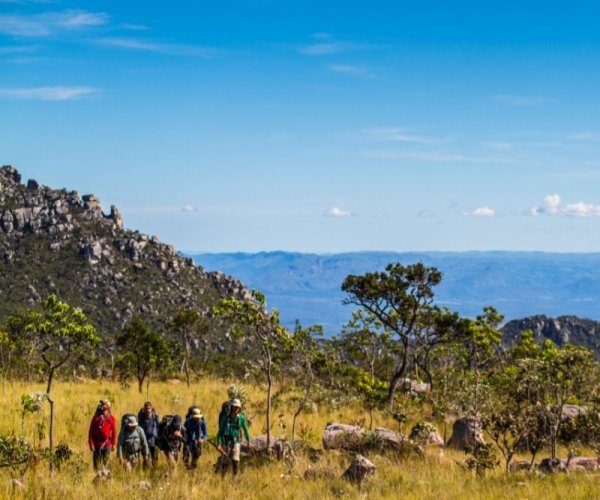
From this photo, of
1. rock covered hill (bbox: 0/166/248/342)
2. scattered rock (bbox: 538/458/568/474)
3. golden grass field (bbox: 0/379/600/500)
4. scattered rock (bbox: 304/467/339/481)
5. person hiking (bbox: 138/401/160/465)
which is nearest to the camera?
golden grass field (bbox: 0/379/600/500)

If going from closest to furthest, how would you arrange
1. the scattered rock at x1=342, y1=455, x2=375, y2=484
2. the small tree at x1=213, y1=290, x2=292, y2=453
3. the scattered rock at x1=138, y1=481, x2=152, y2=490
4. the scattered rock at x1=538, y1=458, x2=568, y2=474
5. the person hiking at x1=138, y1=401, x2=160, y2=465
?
the scattered rock at x1=138, y1=481, x2=152, y2=490 → the scattered rock at x1=342, y1=455, x2=375, y2=484 → the scattered rock at x1=538, y1=458, x2=568, y2=474 → the person hiking at x1=138, y1=401, x2=160, y2=465 → the small tree at x1=213, y1=290, x2=292, y2=453

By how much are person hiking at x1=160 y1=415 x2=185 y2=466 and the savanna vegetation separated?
1.09ft

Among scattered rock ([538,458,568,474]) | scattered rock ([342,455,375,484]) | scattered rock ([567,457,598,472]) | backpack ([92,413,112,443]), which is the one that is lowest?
scattered rock ([567,457,598,472])

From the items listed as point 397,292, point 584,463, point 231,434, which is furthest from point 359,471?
point 397,292

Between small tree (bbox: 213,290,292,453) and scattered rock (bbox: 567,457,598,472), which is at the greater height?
small tree (bbox: 213,290,292,453)

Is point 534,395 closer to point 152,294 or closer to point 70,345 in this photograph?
point 70,345

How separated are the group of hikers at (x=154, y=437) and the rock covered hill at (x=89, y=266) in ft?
296

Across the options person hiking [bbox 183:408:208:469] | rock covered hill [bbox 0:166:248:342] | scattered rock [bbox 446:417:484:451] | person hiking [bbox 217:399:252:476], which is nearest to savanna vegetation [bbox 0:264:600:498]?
scattered rock [bbox 446:417:484:451]

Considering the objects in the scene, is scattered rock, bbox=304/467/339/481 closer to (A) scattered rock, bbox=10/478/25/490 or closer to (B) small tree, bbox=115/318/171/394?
(A) scattered rock, bbox=10/478/25/490

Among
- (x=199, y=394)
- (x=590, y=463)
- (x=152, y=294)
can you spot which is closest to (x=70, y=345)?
(x=199, y=394)

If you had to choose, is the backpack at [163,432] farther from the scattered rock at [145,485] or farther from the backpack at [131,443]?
the scattered rock at [145,485]

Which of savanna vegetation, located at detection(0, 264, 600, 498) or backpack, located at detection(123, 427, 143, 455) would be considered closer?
savanna vegetation, located at detection(0, 264, 600, 498)

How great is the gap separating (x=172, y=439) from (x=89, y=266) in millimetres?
116699

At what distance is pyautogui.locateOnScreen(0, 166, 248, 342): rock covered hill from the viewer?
114 metres
